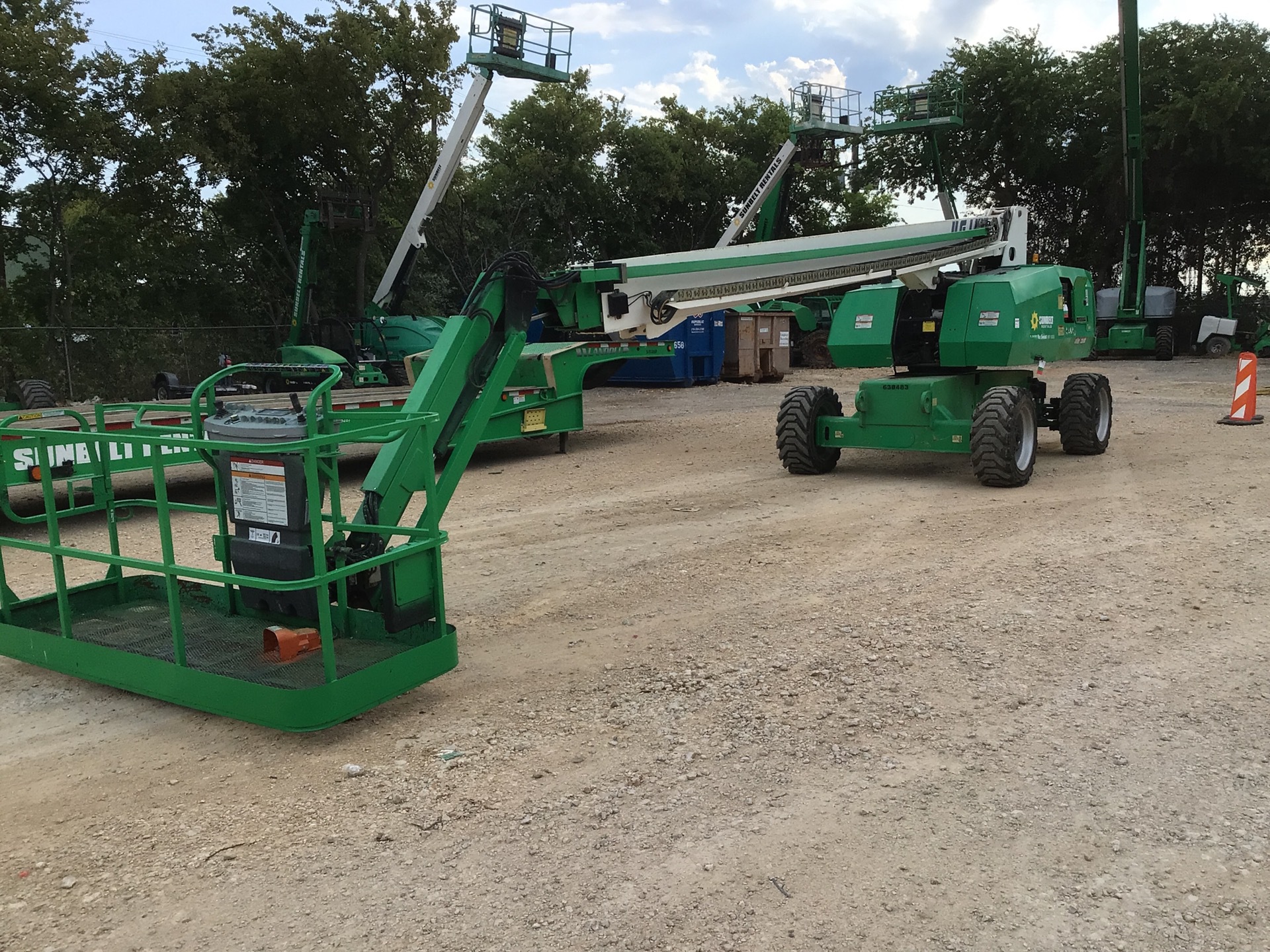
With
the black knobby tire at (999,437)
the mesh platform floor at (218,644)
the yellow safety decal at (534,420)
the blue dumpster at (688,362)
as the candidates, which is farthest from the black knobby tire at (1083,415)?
the blue dumpster at (688,362)

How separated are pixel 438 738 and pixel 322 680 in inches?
22.1

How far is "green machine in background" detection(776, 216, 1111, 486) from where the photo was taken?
9.34 metres

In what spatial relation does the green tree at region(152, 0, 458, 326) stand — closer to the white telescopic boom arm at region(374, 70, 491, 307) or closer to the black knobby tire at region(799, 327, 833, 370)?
the white telescopic boom arm at region(374, 70, 491, 307)

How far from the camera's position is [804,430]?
32.6 feet

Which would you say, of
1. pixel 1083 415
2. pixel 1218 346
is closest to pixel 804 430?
pixel 1083 415

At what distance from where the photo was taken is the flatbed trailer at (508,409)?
774 centimetres

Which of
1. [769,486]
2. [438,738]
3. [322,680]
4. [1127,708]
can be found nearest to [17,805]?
[322,680]

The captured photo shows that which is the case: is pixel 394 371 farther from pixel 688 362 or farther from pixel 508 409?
pixel 508 409

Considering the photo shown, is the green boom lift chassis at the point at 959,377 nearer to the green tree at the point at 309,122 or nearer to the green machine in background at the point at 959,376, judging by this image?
the green machine in background at the point at 959,376

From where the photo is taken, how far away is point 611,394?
2070 centimetres

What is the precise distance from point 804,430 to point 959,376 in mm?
1612

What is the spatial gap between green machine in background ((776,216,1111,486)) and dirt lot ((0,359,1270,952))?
7.50 feet

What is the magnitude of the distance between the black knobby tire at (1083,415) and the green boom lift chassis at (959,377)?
13 mm

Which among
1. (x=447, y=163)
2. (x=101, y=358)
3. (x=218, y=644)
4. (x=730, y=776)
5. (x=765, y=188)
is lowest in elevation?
(x=730, y=776)
